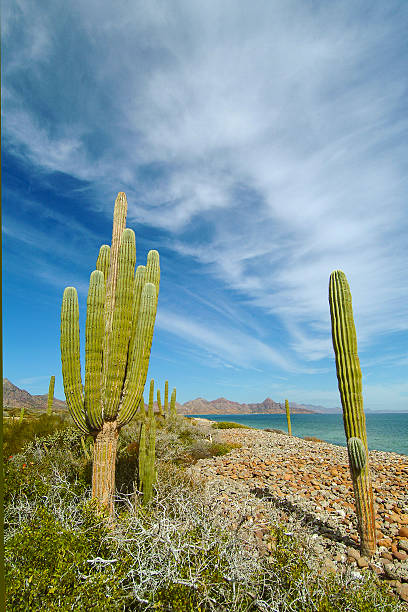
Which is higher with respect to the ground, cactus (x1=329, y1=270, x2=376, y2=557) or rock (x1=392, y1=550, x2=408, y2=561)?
cactus (x1=329, y1=270, x2=376, y2=557)

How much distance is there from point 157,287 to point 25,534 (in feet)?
12.8

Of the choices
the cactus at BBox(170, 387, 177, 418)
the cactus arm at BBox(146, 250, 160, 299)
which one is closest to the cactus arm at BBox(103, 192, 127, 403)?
the cactus arm at BBox(146, 250, 160, 299)

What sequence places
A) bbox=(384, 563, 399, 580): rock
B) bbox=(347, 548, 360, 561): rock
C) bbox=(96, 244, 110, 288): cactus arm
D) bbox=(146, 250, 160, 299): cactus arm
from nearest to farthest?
bbox=(384, 563, 399, 580): rock, bbox=(347, 548, 360, 561): rock, bbox=(96, 244, 110, 288): cactus arm, bbox=(146, 250, 160, 299): cactus arm

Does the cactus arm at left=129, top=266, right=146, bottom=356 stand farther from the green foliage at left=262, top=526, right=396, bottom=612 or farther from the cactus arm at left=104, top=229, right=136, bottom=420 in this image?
the green foliage at left=262, top=526, right=396, bottom=612

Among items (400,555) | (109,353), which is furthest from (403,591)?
(109,353)

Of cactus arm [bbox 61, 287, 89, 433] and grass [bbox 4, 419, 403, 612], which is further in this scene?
cactus arm [bbox 61, 287, 89, 433]

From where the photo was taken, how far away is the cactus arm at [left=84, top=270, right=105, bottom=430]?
4871 millimetres

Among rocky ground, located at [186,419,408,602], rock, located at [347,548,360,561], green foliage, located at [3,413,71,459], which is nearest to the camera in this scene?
rocky ground, located at [186,419,408,602]

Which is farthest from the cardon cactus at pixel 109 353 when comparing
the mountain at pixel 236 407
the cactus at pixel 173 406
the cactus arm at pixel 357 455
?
the mountain at pixel 236 407

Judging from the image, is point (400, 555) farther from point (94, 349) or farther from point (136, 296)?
point (136, 296)

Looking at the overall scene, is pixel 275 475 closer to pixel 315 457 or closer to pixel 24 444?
pixel 315 457

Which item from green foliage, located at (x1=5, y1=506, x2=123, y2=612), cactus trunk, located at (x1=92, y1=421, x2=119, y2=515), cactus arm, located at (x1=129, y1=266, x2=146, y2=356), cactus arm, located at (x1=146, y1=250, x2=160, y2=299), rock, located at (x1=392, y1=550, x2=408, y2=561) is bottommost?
rock, located at (x1=392, y1=550, x2=408, y2=561)

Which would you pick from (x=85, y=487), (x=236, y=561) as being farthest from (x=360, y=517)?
(x=85, y=487)

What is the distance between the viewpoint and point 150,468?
17.2 ft
